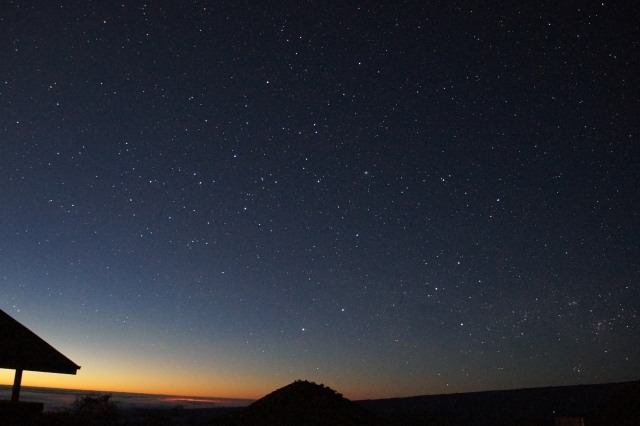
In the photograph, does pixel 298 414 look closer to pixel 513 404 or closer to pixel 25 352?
pixel 25 352

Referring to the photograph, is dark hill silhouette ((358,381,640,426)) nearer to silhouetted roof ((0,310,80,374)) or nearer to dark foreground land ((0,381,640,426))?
dark foreground land ((0,381,640,426))

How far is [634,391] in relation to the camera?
1744 centimetres

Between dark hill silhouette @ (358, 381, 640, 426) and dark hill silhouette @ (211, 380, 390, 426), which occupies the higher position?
dark hill silhouette @ (211, 380, 390, 426)

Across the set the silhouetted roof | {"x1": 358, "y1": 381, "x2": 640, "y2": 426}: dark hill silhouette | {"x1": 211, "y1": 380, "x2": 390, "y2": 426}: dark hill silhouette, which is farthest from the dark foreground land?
{"x1": 358, "y1": 381, "x2": 640, "y2": 426}: dark hill silhouette

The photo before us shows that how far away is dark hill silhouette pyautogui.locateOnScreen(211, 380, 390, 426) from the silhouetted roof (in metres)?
11.0

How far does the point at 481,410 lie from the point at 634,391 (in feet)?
92.9

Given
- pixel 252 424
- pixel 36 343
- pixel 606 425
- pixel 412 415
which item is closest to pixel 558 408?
pixel 412 415

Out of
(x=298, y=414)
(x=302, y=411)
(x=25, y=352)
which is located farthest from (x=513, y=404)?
(x=25, y=352)

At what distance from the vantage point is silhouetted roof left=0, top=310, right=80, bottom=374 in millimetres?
7734

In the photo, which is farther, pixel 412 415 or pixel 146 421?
pixel 412 415

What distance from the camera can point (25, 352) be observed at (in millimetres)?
7902

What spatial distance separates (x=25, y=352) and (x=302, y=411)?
42.9ft

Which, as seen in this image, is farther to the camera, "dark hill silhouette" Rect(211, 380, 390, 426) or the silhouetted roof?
"dark hill silhouette" Rect(211, 380, 390, 426)

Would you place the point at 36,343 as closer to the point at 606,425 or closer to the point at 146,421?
the point at 146,421
